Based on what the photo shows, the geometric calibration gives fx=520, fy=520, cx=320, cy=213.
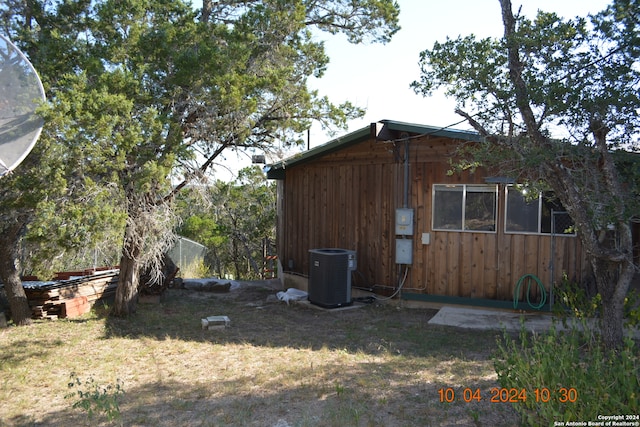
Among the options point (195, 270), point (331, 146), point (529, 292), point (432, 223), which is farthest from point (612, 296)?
point (195, 270)

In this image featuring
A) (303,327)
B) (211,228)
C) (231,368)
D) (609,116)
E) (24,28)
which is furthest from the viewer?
(211,228)

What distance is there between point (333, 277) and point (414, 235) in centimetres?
162

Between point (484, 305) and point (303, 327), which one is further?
point (484, 305)

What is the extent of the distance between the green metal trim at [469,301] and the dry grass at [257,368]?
319 mm

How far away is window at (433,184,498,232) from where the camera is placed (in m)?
8.62

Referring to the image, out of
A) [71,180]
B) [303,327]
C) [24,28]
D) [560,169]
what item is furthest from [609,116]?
[24,28]

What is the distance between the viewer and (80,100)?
19.2 feet

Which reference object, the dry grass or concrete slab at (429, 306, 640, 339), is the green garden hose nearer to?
concrete slab at (429, 306, 640, 339)

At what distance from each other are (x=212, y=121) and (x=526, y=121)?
4.20 meters

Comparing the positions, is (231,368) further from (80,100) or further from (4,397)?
(80,100)

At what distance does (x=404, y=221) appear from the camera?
914cm

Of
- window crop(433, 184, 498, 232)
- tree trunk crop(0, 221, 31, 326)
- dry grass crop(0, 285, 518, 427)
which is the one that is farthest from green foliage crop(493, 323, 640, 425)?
tree trunk crop(0, 221, 31, 326)

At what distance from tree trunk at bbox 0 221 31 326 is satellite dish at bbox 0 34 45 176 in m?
3.03

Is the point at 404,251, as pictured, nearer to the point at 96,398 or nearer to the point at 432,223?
the point at 432,223
